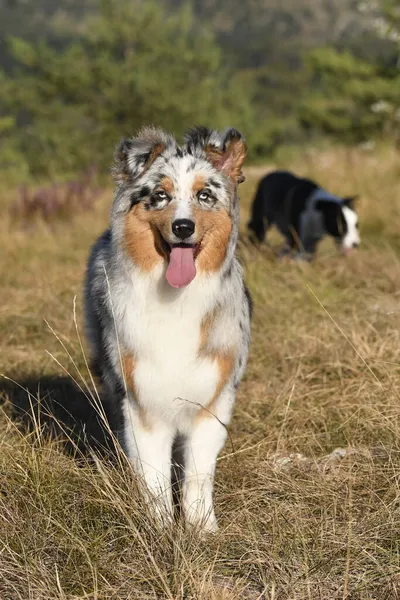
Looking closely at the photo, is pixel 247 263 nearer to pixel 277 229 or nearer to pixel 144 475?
pixel 277 229

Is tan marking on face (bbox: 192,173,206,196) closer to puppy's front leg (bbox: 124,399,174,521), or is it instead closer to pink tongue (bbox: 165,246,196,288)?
pink tongue (bbox: 165,246,196,288)

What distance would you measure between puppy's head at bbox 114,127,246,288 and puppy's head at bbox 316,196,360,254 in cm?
484

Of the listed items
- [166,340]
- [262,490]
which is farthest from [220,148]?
[262,490]

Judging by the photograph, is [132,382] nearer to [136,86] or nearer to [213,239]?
Answer: [213,239]

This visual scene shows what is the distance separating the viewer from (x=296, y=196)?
9242 mm

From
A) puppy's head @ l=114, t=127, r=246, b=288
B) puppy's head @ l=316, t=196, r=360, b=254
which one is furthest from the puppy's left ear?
puppy's head @ l=316, t=196, r=360, b=254

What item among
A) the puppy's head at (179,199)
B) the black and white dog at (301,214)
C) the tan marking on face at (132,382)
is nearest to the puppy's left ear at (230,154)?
the puppy's head at (179,199)

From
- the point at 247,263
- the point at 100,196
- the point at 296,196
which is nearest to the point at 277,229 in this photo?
the point at 296,196

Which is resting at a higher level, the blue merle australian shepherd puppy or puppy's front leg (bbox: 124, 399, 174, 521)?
the blue merle australian shepherd puppy

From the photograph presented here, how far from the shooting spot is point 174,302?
11.3ft

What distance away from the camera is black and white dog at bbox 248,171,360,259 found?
28.2 ft

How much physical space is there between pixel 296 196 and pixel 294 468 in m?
5.88

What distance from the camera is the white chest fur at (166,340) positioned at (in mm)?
3398

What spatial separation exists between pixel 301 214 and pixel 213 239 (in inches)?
224
